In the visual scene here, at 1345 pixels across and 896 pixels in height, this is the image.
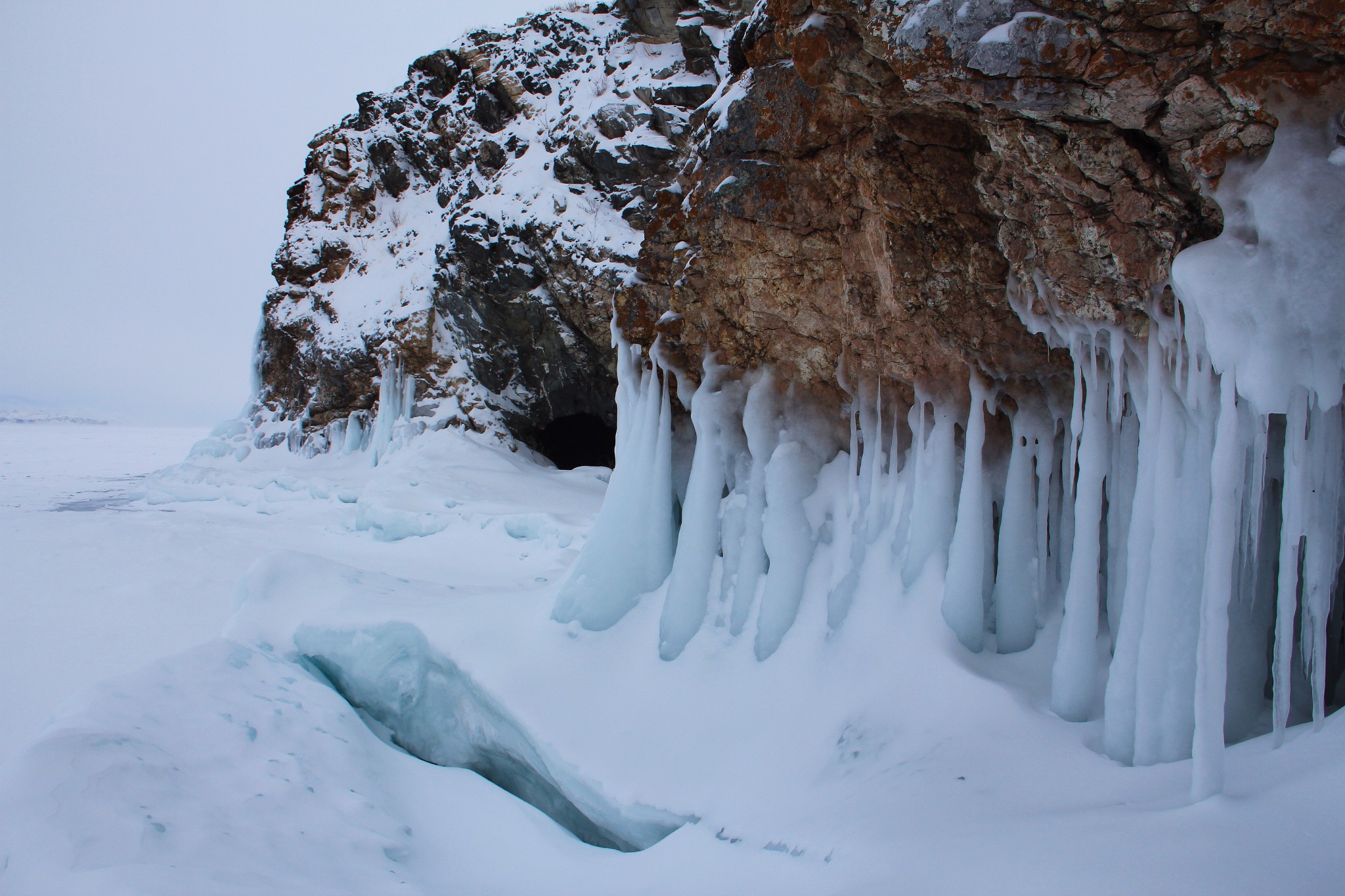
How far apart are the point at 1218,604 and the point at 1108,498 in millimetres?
1519

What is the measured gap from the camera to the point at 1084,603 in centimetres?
348

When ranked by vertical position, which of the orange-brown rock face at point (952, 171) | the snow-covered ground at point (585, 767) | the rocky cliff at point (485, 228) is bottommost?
the snow-covered ground at point (585, 767)

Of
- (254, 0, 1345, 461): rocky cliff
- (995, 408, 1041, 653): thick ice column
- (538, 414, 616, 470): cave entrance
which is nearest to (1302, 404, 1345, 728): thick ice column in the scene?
(254, 0, 1345, 461): rocky cliff

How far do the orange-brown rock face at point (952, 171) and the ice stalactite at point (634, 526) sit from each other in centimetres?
57

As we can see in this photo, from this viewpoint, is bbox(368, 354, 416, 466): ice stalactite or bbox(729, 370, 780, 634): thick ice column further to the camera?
bbox(368, 354, 416, 466): ice stalactite

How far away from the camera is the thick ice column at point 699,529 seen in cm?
543

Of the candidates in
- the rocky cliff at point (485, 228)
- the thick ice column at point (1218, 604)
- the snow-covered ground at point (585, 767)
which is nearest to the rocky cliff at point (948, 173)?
the thick ice column at point (1218, 604)

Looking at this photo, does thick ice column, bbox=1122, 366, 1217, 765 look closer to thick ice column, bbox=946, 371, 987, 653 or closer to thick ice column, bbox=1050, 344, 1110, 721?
thick ice column, bbox=1050, 344, 1110, 721

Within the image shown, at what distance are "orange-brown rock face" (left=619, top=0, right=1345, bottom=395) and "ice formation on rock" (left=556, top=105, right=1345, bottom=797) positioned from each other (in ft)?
0.73

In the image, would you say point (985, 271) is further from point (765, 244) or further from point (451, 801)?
point (451, 801)

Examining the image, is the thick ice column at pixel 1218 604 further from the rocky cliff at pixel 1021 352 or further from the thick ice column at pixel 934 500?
the thick ice column at pixel 934 500

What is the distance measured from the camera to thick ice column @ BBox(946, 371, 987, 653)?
4.25m

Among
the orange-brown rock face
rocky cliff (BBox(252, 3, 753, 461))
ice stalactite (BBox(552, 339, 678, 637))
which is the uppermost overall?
rocky cliff (BBox(252, 3, 753, 461))

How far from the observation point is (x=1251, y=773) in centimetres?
243
